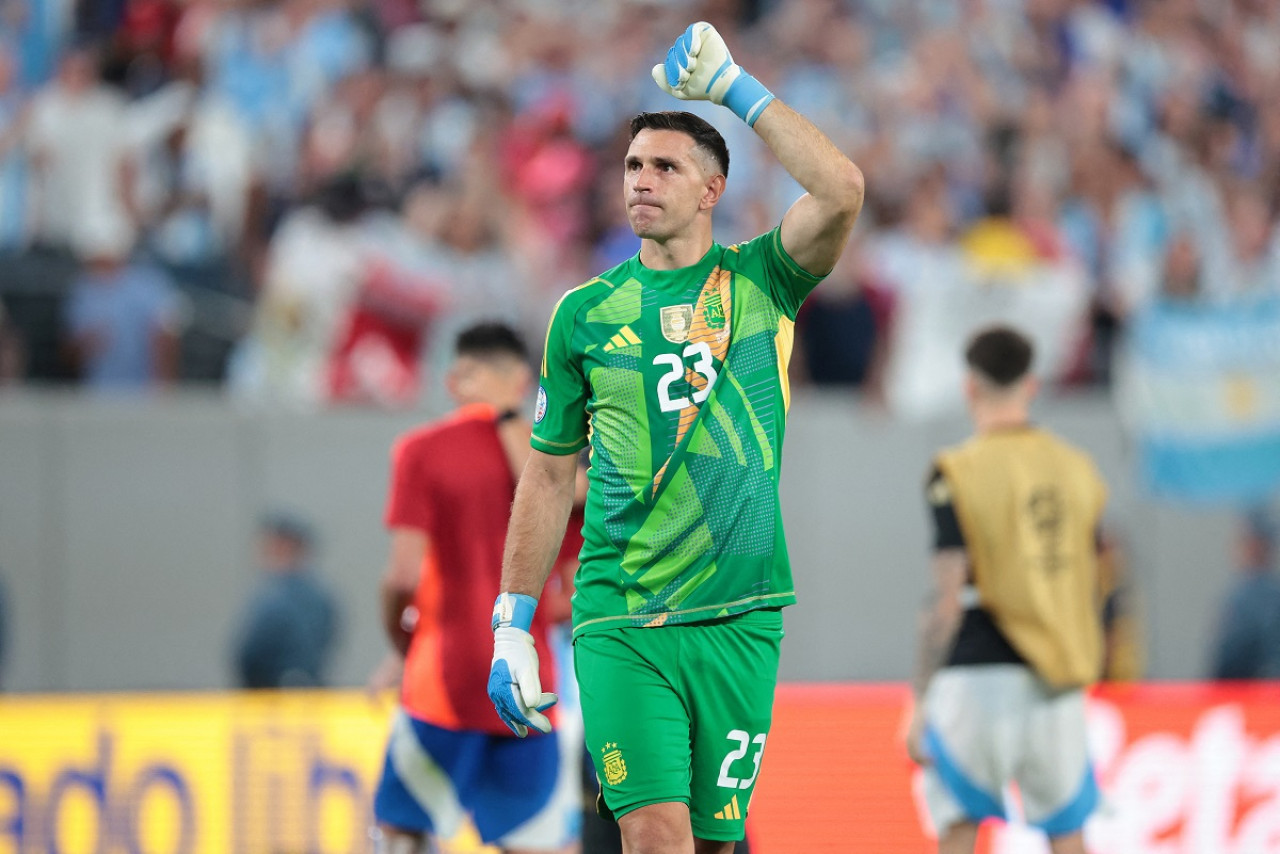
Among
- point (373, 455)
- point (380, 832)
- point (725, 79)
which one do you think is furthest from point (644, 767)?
point (373, 455)

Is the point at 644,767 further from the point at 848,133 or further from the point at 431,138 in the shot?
the point at 848,133

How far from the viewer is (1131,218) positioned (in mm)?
14484

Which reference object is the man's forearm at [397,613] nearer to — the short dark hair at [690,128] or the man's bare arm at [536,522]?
the man's bare arm at [536,522]

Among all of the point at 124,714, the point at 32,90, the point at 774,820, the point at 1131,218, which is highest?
the point at 32,90

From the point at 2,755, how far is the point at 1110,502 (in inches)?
343

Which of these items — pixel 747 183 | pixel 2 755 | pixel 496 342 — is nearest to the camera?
pixel 496 342

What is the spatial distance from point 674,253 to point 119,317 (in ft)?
26.5

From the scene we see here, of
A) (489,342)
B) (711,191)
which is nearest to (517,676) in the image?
(711,191)

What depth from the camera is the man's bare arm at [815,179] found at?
480 cm

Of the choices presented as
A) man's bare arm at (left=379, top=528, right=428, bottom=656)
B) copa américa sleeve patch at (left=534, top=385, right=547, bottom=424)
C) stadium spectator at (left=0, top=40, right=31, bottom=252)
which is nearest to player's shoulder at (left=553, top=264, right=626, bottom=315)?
copa américa sleeve patch at (left=534, top=385, right=547, bottom=424)

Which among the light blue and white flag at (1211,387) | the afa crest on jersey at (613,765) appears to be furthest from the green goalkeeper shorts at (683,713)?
the light blue and white flag at (1211,387)

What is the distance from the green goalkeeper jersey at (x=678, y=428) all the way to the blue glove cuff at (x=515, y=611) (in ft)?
0.45

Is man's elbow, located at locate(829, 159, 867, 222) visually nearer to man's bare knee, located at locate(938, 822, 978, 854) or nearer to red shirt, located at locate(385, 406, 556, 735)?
red shirt, located at locate(385, 406, 556, 735)

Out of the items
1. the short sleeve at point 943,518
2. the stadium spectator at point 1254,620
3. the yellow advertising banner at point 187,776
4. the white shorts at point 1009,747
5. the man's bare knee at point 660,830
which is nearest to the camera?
the man's bare knee at point 660,830
